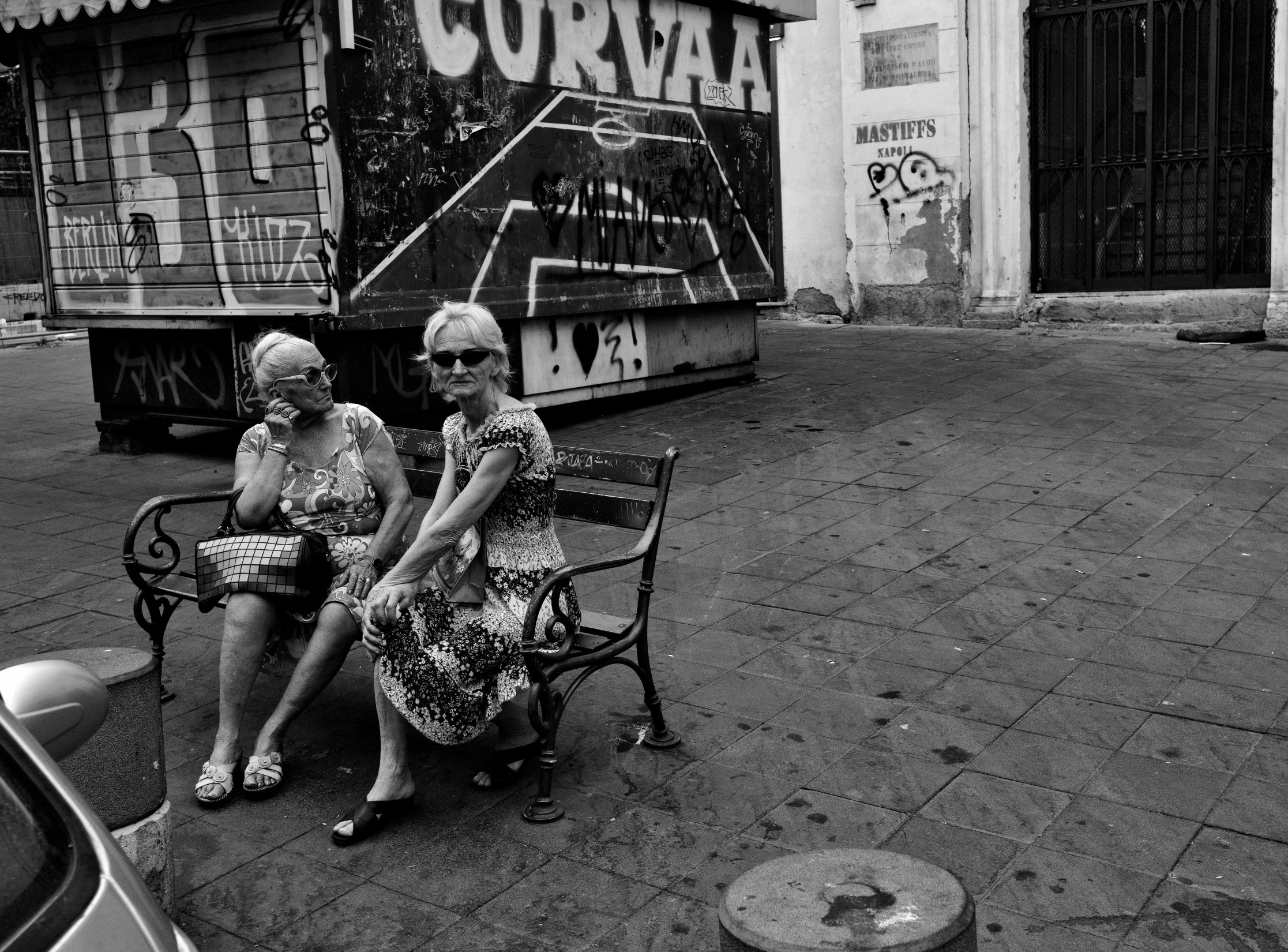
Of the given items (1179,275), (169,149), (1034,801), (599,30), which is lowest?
(1034,801)

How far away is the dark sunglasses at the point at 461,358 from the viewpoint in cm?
389

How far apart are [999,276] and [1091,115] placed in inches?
69.1

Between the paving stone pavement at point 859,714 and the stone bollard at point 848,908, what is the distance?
82 centimetres

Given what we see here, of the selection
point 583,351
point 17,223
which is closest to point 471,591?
point 583,351

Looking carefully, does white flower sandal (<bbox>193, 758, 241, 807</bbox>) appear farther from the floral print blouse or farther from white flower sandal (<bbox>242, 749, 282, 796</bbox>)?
the floral print blouse

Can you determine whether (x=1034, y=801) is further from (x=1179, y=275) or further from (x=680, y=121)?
(x=1179, y=275)

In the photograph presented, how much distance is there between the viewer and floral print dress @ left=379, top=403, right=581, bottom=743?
3.77 metres

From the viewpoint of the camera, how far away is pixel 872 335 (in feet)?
45.1

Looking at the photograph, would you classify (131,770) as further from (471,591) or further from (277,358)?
(277,358)

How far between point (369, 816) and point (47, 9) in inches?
260

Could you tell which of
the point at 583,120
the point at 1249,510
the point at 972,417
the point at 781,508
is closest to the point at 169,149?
the point at 583,120

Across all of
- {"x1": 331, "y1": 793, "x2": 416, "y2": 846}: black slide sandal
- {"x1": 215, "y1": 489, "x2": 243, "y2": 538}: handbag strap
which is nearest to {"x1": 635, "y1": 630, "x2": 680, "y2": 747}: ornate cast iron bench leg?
{"x1": 331, "y1": 793, "x2": 416, "y2": 846}: black slide sandal

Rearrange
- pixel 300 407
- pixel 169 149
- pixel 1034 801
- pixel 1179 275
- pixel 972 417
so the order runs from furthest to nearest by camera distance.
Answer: pixel 1179 275
pixel 972 417
pixel 169 149
pixel 300 407
pixel 1034 801

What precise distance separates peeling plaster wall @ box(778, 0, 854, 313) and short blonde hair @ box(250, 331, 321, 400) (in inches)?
440
